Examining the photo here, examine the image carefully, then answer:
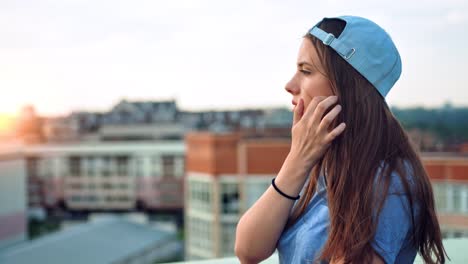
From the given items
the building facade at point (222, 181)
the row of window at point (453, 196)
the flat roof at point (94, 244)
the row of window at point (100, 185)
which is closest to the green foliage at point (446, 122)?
the row of window at point (453, 196)

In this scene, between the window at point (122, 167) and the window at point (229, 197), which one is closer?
the window at point (229, 197)

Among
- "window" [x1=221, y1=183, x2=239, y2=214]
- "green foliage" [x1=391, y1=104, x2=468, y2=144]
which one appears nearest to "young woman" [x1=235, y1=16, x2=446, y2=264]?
"green foliage" [x1=391, y1=104, x2=468, y2=144]

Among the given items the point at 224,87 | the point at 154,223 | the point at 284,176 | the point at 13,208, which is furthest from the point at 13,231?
the point at 284,176

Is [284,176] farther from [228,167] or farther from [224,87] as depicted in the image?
[224,87]

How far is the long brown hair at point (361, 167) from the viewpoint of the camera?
466 mm

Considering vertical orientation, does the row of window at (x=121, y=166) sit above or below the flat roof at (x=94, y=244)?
above

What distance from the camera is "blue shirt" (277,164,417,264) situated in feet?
1.51

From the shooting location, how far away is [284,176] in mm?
497

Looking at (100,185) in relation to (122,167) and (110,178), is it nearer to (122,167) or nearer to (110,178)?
(110,178)

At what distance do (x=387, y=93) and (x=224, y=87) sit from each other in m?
15.9

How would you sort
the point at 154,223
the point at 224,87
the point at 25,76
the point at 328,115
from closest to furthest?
1. the point at 328,115
2. the point at 224,87
3. the point at 25,76
4. the point at 154,223

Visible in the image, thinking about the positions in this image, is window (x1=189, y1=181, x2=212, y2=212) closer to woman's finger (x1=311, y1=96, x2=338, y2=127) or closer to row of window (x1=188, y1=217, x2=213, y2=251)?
row of window (x1=188, y1=217, x2=213, y2=251)

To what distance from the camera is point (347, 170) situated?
488mm

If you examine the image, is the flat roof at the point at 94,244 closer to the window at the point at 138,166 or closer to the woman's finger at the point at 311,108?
the window at the point at 138,166
